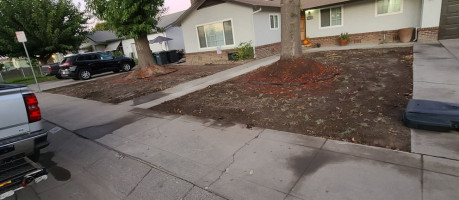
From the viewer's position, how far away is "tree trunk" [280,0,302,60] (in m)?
8.45

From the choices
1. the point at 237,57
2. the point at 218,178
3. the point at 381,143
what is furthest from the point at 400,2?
the point at 218,178

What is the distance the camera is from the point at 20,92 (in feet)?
11.2

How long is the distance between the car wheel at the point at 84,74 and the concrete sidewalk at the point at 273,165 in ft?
41.7

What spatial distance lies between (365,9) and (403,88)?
11693 mm

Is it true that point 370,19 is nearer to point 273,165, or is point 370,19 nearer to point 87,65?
point 273,165

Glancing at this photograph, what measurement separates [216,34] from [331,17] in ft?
25.9

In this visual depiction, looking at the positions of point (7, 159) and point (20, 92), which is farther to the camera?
point (20, 92)

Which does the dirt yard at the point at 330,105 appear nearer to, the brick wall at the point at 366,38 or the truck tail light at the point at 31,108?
the truck tail light at the point at 31,108

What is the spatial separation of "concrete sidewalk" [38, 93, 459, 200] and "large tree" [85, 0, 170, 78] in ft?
29.2

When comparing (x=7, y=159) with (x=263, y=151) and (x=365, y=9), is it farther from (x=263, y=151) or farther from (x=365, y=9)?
(x=365, y=9)

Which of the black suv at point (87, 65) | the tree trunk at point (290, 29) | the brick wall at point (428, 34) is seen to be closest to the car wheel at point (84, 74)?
the black suv at point (87, 65)

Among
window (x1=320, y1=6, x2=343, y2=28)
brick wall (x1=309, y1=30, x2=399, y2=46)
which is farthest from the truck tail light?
window (x1=320, y1=6, x2=343, y2=28)

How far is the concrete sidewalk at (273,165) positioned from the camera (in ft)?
9.10

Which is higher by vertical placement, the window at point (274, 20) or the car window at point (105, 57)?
the window at point (274, 20)
